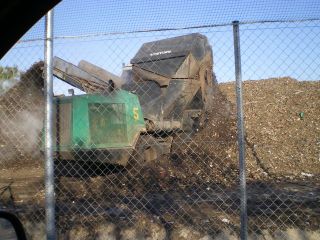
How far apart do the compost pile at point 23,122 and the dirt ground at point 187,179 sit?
0.10 ft

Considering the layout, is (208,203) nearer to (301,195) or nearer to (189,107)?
(301,195)

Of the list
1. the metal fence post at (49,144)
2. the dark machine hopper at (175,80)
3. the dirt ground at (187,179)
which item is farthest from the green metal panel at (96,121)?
the metal fence post at (49,144)

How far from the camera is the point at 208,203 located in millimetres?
7164

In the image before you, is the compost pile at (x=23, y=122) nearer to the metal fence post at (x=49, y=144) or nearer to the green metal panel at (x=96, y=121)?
the green metal panel at (x=96, y=121)

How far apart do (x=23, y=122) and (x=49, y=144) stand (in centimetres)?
785

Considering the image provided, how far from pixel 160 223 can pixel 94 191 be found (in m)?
3.12

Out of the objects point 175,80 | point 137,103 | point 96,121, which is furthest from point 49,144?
point 175,80

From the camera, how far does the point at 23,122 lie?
448 inches

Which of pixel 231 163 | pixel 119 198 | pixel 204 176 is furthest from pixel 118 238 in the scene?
pixel 231 163

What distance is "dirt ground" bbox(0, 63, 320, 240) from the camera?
566cm

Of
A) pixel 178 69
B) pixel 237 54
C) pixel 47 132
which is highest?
pixel 178 69

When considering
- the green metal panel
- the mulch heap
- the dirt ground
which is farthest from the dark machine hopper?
the mulch heap

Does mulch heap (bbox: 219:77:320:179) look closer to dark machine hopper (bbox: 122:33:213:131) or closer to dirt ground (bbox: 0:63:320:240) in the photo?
dirt ground (bbox: 0:63:320:240)

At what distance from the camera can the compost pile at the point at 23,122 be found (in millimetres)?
11250
